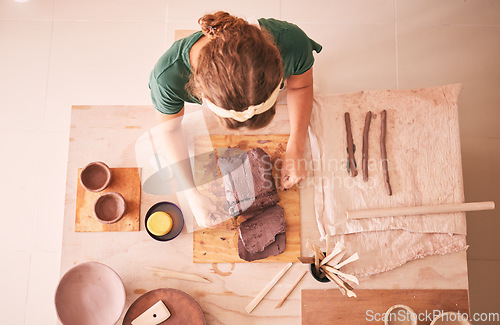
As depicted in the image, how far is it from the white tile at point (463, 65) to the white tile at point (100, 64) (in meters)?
1.38

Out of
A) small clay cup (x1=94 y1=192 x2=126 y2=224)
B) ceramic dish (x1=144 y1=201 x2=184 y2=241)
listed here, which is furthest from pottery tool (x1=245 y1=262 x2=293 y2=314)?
small clay cup (x1=94 y1=192 x2=126 y2=224)

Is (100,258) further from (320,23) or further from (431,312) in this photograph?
(320,23)

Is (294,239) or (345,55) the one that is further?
(345,55)

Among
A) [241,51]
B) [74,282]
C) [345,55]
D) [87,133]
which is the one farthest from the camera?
[345,55]

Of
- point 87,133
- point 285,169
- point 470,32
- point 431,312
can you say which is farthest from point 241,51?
point 470,32

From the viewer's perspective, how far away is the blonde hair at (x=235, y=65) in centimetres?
78

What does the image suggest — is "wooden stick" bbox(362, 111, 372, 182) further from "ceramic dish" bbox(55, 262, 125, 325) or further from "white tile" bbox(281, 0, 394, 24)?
"ceramic dish" bbox(55, 262, 125, 325)

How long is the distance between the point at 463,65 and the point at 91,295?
2120 millimetres

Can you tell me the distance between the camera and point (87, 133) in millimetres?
1312

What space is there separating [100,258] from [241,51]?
943mm

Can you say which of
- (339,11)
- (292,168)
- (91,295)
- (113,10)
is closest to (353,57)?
(339,11)

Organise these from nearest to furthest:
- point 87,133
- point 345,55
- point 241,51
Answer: point 241,51 < point 87,133 < point 345,55

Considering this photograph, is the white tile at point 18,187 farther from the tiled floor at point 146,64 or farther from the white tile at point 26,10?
the white tile at point 26,10

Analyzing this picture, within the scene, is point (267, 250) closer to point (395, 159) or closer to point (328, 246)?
point (328, 246)
